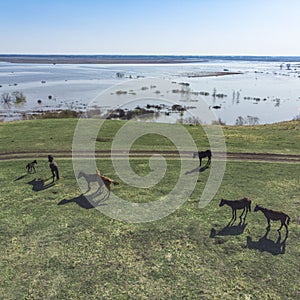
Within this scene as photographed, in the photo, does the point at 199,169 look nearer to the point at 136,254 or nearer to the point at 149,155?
the point at 149,155

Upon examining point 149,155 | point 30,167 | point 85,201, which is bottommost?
point 85,201

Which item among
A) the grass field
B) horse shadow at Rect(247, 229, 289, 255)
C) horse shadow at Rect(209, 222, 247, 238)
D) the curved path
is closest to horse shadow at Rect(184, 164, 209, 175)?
the grass field

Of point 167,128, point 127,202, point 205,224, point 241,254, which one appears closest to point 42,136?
point 167,128

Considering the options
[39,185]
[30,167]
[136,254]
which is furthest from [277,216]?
[30,167]

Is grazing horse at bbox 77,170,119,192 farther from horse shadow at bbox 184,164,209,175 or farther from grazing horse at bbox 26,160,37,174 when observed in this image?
horse shadow at bbox 184,164,209,175

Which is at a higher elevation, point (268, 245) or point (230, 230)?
point (230, 230)

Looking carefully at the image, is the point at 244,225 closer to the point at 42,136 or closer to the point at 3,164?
the point at 3,164

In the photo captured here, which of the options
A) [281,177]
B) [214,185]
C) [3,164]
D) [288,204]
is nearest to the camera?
[288,204]
